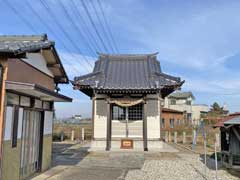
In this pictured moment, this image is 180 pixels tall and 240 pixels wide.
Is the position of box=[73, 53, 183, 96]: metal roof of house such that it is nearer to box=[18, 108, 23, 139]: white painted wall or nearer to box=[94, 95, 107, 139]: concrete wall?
box=[94, 95, 107, 139]: concrete wall

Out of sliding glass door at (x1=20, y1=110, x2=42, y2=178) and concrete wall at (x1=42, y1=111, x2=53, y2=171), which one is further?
concrete wall at (x1=42, y1=111, x2=53, y2=171)

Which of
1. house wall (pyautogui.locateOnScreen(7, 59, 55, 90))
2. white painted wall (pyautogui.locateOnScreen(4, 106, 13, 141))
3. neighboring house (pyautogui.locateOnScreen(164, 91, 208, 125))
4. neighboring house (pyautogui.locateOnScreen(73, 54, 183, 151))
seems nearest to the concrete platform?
neighboring house (pyautogui.locateOnScreen(73, 54, 183, 151))

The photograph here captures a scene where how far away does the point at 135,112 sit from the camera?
1456 cm

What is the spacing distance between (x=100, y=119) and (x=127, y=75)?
3.16m

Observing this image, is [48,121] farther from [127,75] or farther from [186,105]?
[186,105]

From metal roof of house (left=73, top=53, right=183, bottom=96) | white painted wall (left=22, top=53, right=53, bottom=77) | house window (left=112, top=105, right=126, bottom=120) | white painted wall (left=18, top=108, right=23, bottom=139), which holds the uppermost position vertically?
metal roof of house (left=73, top=53, right=183, bottom=96)

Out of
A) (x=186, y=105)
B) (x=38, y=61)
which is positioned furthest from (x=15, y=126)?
(x=186, y=105)

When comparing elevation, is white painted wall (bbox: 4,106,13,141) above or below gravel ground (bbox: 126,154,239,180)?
above

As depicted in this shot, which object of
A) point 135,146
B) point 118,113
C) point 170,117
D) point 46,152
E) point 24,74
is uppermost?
point 24,74

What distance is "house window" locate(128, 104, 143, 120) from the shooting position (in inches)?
570

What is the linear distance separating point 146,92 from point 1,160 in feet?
30.9

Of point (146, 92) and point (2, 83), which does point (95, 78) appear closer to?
point (146, 92)

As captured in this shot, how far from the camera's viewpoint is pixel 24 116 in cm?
678

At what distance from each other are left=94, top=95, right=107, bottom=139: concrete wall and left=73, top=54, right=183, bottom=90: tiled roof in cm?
115
